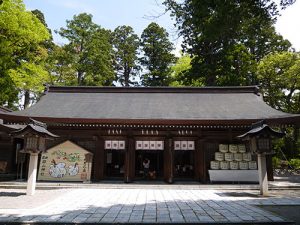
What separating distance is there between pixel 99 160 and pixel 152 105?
5.30m

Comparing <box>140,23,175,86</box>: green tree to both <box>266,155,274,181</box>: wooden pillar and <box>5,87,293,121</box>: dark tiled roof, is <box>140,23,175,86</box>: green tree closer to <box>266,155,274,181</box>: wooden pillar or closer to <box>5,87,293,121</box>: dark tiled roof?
<box>5,87,293,121</box>: dark tiled roof

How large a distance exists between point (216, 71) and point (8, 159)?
921 inches

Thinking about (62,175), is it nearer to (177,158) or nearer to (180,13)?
(177,158)

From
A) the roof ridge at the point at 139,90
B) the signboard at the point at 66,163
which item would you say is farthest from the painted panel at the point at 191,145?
the roof ridge at the point at 139,90

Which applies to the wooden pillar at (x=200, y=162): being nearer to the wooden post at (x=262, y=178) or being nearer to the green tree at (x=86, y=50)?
the wooden post at (x=262, y=178)

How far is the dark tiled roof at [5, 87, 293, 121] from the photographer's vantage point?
16078mm

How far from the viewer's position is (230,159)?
15.6 m

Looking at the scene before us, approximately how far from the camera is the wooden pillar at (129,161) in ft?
51.1

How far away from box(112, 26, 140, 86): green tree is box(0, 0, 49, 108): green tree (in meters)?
18.1

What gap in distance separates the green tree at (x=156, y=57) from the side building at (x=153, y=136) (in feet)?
70.7

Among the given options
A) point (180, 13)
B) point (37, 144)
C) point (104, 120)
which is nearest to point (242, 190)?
point (104, 120)

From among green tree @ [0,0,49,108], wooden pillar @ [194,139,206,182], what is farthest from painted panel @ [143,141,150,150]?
green tree @ [0,0,49,108]

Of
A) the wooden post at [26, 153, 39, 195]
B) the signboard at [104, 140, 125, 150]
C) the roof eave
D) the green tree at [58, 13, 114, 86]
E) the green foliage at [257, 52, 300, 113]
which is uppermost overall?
the green tree at [58, 13, 114, 86]

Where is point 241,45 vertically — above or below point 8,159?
above
